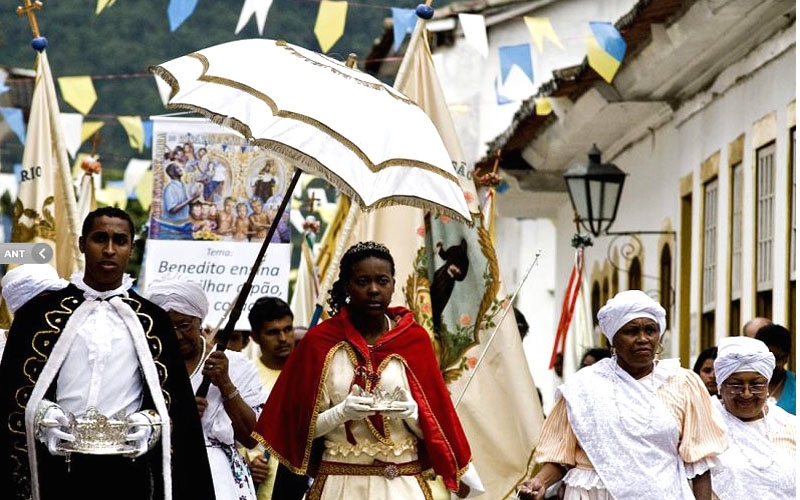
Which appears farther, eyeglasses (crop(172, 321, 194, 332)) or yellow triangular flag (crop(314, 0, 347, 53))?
yellow triangular flag (crop(314, 0, 347, 53))

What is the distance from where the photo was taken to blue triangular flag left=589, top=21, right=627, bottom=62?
1880 centimetres

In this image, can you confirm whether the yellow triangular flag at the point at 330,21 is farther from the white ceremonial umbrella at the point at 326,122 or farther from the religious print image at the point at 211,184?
the white ceremonial umbrella at the point at 326,122

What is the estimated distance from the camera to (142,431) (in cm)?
893

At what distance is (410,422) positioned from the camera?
9.73 meters

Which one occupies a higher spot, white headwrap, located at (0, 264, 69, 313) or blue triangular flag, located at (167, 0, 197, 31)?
blue triangular flag, located at (167, 0, 197, 31)

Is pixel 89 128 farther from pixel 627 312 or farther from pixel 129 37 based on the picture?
pixel 129 37

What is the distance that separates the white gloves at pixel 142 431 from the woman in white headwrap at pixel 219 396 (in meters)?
1.22

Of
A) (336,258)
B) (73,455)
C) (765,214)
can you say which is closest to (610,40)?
(765,214)

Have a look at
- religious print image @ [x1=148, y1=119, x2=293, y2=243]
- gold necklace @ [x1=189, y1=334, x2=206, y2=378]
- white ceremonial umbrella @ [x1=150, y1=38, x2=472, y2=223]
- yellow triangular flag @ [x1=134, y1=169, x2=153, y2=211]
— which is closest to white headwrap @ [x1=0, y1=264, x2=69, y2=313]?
gold necklace @ [x1=189, y1=334, x2=206, y2=378]

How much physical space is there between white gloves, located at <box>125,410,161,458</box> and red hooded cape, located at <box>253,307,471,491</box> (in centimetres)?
89

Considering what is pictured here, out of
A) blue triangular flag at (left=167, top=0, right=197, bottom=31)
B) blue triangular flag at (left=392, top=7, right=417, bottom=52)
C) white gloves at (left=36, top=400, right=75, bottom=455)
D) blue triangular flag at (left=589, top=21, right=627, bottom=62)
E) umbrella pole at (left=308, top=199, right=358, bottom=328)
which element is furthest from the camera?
blue triangular flag at (left=589, top=21, right=627, bottom=62)

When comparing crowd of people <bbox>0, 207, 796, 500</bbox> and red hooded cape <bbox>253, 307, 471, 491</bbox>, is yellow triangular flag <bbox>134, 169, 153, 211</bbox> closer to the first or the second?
crowd of people <bbox>0, 207, 796, 500</bbox>

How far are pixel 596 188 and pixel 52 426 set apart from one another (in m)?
11.6

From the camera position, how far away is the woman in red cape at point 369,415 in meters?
9.65
